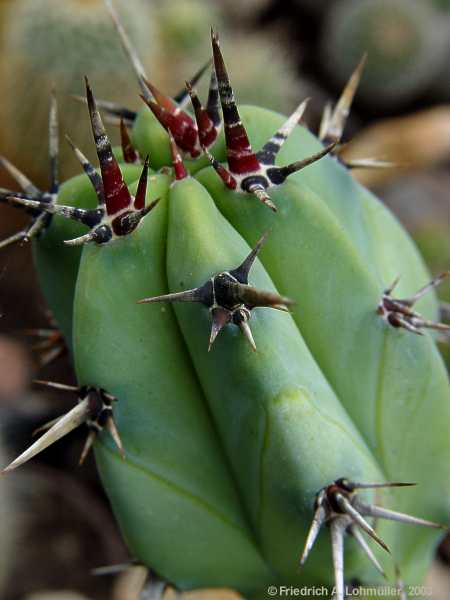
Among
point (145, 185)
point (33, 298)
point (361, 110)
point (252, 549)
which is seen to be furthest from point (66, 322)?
point (361, 110)

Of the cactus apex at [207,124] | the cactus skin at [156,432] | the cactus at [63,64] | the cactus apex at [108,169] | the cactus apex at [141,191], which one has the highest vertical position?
the cactus at [63,64]

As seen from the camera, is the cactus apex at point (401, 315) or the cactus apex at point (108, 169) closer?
the cactus apex at point (108, 169)

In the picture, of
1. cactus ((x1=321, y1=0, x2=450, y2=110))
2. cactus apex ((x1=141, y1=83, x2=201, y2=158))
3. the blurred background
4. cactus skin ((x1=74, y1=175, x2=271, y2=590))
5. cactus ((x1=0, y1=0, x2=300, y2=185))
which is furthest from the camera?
cactus ((x1=321, y1=0, x2=450, y2=110))

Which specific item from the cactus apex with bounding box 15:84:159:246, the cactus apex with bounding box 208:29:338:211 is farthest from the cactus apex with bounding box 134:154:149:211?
the cactus apex with bounding box 208:29:338:211

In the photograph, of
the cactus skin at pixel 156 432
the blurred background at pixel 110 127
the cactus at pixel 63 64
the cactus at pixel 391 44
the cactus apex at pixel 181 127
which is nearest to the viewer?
the cactus skin at pixel 156 432

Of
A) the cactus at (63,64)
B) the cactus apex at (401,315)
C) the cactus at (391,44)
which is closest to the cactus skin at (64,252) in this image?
the cactus apex at (401,315)

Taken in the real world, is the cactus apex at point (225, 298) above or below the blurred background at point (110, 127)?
below

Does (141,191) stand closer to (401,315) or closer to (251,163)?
(251,163)

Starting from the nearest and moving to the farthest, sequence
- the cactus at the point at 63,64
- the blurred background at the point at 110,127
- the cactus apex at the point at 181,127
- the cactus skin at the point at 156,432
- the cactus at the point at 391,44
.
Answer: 1. the cactus skin at the point at 156,432
2. the cactus apex at the point at 181,127
3. the blurred background at the point at 110,127
4. the cactus at the point at 63,64
5. the cactus at the point at 391,44

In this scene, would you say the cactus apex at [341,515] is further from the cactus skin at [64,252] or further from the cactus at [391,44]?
the cactus at [391,44]

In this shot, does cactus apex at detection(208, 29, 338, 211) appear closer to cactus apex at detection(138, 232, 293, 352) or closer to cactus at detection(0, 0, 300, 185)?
cactus apex at detection(138, 232, 293, 352)
